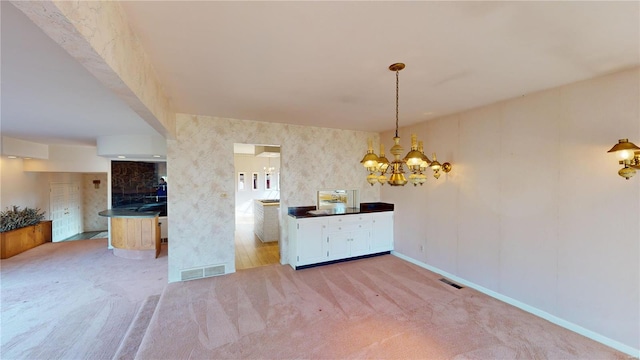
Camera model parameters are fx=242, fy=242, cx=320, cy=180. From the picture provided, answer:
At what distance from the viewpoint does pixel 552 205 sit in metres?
2.83

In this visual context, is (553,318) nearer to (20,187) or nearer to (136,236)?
(136,236)

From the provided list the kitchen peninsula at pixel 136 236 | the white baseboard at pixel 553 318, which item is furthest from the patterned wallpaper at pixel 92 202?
the white baseboard at pixel 553 318

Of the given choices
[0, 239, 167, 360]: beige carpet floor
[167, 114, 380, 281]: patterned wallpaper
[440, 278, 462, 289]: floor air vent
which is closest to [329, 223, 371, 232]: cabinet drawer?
[167, 114, 380, 281]: patterned wallpaper

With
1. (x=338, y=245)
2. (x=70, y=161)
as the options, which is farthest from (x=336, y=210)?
(x=70, y=161)

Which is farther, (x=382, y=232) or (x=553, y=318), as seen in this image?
(x=382, y=232)

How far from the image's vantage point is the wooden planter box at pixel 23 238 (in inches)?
209

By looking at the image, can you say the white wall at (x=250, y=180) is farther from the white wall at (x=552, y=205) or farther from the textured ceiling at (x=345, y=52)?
the white wall at (x=552, y=205)

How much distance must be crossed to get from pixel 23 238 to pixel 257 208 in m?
5.46

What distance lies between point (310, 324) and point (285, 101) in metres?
2.76

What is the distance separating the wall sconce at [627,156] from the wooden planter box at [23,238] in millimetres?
10190

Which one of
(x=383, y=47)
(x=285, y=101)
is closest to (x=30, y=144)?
(x=285, y=101)

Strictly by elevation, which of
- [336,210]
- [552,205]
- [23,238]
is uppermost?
[552,205]

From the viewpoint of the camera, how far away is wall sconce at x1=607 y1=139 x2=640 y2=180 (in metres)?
2.15

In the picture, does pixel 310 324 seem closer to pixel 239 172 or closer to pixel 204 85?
pixel 204 85
